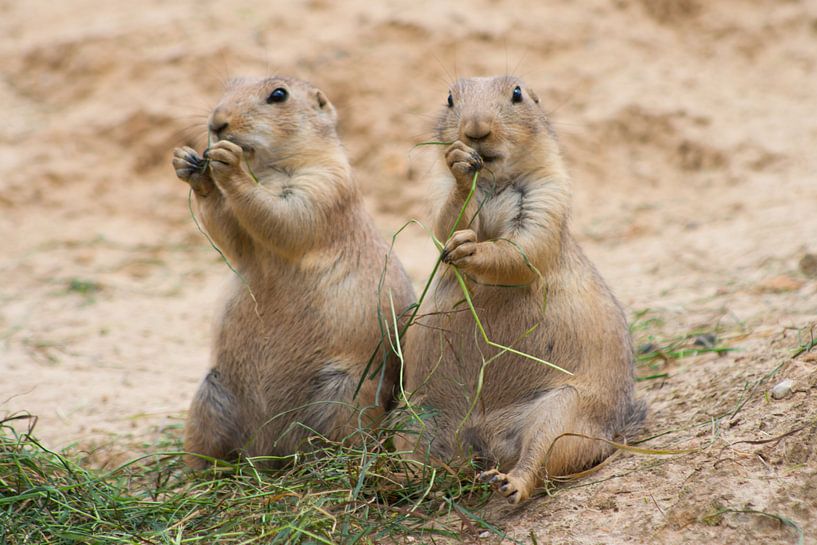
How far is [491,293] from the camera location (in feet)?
14.8

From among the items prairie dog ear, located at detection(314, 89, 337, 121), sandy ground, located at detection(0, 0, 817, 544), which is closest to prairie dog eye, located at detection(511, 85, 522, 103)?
prairie dog ear, located at detection(314, 89, 337, 121)

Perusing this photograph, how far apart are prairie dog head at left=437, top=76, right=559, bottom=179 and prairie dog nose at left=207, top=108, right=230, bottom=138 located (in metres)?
1.19

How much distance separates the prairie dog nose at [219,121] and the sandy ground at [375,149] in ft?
6.72

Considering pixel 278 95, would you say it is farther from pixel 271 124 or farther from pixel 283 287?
pixel 283 287

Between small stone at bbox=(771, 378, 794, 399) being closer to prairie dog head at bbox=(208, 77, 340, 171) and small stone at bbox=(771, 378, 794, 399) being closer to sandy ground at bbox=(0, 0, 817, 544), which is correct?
sandy ground at bbox=(0, 0, 817, 544)

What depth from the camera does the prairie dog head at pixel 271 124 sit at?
5.09 m

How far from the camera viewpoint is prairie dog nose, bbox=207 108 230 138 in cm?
502

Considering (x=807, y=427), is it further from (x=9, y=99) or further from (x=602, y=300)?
(x=9, y=99)

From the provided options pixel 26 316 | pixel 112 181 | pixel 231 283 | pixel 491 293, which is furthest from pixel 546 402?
pixel 112 181

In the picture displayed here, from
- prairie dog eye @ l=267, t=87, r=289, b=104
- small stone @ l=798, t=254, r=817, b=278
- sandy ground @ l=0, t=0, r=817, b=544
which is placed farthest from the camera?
sandy ground @ l=0, t=0, r=817, b=544

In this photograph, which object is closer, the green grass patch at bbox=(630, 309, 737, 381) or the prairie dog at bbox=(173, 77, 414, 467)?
the prairie dog at bbox=(173, 77, 414, 467)

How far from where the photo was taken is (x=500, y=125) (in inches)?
176

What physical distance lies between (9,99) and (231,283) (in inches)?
332

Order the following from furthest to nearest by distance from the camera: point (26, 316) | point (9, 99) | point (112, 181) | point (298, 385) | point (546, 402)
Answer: point (9, 99), point (112, 181), point (26, 316), point (298, 385), point (546, 402)
